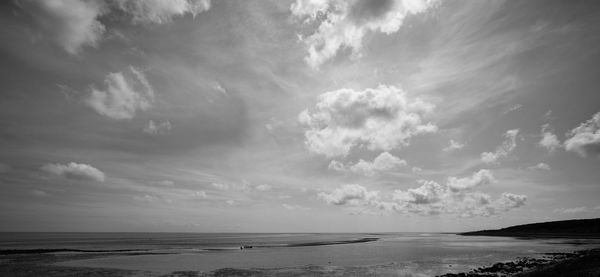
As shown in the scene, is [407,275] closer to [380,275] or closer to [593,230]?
[380,275]

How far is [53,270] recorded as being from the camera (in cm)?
4912

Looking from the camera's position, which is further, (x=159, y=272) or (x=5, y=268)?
(x=5, y=268)

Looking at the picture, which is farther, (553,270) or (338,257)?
(338,257)

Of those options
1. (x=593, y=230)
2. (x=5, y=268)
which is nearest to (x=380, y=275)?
(x=5, y=268)

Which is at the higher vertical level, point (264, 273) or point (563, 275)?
point (563, 275)

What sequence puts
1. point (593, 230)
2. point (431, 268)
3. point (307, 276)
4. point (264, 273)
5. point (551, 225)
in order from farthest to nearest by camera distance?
point (551, 225) → point (593, 230) → point (431, 268) → point (264, 273) → point (307, 276)

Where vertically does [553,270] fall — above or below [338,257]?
above

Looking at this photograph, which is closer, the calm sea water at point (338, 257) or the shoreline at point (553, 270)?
the shoreline at point (553, 270)

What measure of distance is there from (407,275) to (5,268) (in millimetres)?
58638

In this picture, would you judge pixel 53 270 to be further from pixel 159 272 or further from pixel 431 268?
pixel 431 268

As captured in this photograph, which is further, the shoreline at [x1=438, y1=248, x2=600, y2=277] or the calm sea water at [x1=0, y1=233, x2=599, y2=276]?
the calm sea water at [x1=0, y1=233, x2=599, y2=276]

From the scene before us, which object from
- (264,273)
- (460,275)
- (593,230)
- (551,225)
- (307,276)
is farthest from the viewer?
(551,225)

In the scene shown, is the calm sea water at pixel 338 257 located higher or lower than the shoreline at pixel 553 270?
lower

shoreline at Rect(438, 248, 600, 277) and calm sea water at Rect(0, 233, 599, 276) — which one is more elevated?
shoreline at Rect(438, 248, 600, 277)
